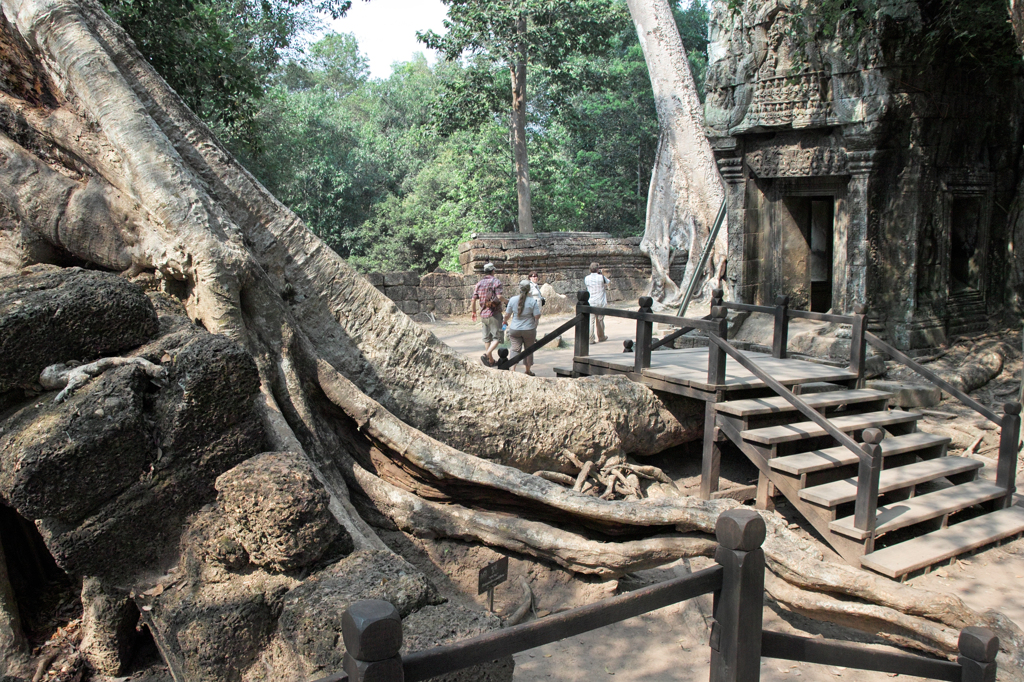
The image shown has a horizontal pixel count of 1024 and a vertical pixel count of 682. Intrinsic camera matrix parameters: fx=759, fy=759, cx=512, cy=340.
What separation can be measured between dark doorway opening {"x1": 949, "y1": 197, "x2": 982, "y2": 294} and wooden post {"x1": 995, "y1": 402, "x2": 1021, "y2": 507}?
3.81 meters

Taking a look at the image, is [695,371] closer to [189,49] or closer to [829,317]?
[829,317]

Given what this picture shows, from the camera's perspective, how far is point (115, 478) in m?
2.66

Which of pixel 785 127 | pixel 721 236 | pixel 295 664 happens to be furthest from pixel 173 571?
pixel 721 236

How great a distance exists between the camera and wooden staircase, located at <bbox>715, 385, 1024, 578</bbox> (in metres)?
4.94

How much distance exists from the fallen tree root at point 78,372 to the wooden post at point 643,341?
4175 mm

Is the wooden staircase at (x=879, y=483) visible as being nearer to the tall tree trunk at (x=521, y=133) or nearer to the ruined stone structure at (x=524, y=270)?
the ruined stone structure at (x=524, y=270)

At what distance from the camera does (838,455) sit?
560 cm

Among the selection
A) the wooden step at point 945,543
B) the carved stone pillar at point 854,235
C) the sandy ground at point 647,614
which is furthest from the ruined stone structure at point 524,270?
the sandy ground at point 647,614

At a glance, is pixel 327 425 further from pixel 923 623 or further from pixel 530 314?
pixel 530 314

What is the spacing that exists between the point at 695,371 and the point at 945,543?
7.02 ft

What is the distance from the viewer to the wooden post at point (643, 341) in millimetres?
6219

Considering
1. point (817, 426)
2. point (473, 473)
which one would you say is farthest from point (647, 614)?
point (817, 426)

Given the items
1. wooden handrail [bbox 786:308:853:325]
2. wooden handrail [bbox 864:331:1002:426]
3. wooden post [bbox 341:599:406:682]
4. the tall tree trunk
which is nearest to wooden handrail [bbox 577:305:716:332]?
wooden handrail [bbox 786:308:853:325]

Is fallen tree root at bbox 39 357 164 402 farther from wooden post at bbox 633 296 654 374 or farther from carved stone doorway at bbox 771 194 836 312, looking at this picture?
carved stone doorway at bbox 771 194 836 312
